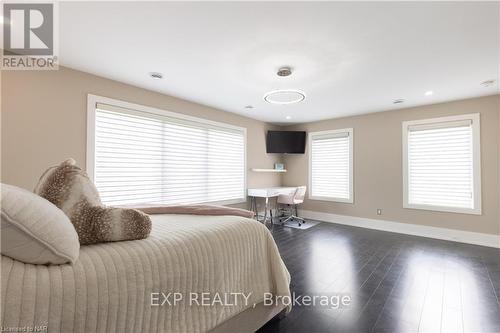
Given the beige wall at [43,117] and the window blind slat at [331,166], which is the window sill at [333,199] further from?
the beige wall at [43,117]

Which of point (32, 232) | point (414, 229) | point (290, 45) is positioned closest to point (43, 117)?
point (32, 232)

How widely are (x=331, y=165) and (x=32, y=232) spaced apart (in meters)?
5.30

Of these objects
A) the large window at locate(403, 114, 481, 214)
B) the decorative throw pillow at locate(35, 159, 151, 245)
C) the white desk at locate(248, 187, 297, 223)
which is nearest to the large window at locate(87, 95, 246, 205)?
the white desk at locate(248, 187, 297, 223)

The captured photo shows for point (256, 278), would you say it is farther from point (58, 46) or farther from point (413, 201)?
point (413, 201)

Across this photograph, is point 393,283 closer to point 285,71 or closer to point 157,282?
point 157,282

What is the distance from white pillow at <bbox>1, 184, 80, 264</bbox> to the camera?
2.62 feet

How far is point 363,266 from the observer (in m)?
2.80

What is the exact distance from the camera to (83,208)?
3.73ft

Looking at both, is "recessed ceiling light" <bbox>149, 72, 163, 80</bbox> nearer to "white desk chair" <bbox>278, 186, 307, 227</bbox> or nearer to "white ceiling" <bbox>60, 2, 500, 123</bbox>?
"white ceiling" <bbox>60, 2, 500, 123</bbox>

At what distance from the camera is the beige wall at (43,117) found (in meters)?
2.42

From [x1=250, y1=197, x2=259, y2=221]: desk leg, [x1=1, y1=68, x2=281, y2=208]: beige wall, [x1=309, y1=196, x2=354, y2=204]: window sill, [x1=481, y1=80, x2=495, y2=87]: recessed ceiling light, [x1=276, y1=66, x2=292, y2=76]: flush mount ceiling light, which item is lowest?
Result: [x1=250, y1=197, x2=259, y2=221]: desk leg

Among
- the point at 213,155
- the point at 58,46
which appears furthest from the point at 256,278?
the point at 213,155

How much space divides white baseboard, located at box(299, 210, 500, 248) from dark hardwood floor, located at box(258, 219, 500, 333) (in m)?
0.26

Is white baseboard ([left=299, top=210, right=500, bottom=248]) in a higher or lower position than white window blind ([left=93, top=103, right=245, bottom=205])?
lower
